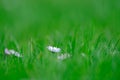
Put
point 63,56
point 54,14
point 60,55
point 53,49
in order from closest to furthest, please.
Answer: point 63,56 → point 60,55 → point 53,49 → point 54,14

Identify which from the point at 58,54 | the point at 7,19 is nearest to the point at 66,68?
the point at 58,54

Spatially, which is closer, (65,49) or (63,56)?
(63,56)

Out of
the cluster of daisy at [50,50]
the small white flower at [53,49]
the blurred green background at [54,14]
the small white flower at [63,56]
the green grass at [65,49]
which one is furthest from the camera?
the blurred green background at [54,14]

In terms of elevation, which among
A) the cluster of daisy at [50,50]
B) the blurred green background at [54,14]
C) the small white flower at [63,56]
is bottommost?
the small white flower at [63,56]

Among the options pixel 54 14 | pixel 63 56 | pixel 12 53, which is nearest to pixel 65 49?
pixel 63 56

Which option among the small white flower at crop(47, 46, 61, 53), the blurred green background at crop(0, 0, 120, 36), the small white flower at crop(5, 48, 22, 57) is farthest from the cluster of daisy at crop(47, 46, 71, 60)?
the blurred green background at crop(0, 0, 120, 36)

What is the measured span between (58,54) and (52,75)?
2.07ft

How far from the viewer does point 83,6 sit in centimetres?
835

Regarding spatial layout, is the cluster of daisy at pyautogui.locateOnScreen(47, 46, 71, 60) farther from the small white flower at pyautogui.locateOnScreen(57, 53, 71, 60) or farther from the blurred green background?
the blurred green background

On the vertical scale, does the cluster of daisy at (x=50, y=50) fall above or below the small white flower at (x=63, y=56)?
above

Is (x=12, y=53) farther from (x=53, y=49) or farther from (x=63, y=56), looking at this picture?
(x=63, y=56)

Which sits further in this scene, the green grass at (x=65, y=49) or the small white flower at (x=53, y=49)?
the small white flower at (x=53, y=49)

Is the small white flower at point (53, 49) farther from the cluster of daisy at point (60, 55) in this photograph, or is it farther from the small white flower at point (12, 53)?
the small white flower at point (12, 53)

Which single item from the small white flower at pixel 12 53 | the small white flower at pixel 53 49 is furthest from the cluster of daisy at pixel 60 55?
the small white flower at pixel 12 53
